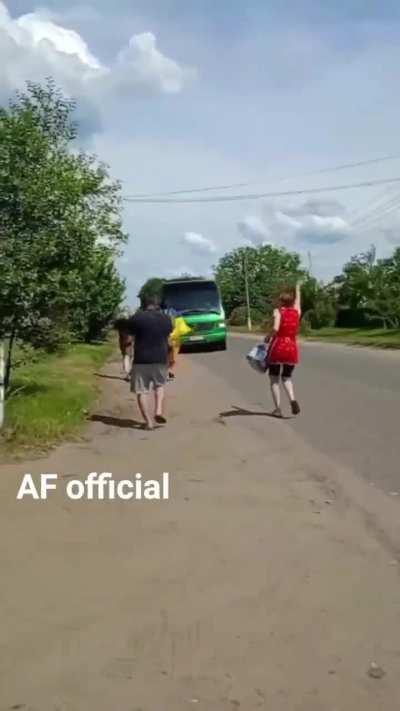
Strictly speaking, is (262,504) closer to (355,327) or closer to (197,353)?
(197,353)

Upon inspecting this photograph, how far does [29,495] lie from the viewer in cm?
752

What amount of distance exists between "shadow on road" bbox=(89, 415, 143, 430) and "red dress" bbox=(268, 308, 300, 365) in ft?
6.51

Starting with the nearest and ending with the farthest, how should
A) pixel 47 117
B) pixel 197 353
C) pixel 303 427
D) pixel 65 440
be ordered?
pixel 65 440 < pixel 303 427 < pixel 47 117 < pixel 197 353

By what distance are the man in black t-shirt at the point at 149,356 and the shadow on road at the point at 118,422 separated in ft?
0.85

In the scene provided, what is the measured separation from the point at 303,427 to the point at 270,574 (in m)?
6.04

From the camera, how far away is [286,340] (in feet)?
39.4

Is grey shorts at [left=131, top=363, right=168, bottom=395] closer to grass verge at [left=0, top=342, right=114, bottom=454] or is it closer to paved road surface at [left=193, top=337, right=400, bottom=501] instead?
grass verge at [left=0, top=342, right=114, bottom=454]

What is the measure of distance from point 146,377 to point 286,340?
1.93 m

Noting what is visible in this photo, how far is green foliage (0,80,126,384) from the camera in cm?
1139

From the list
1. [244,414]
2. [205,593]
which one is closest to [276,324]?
[244,414]

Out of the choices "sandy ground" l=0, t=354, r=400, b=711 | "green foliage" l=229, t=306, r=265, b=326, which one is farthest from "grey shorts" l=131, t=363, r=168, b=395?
"green foliage" l=229, t=306, r=265, b=326

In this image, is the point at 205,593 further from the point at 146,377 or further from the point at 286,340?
the point at 286,340

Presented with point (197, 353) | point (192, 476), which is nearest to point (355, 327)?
point (197, 353)

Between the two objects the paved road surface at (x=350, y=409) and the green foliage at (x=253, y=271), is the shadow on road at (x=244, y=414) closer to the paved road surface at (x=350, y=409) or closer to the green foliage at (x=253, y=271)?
the paved road surface at (x=350, y=409)
